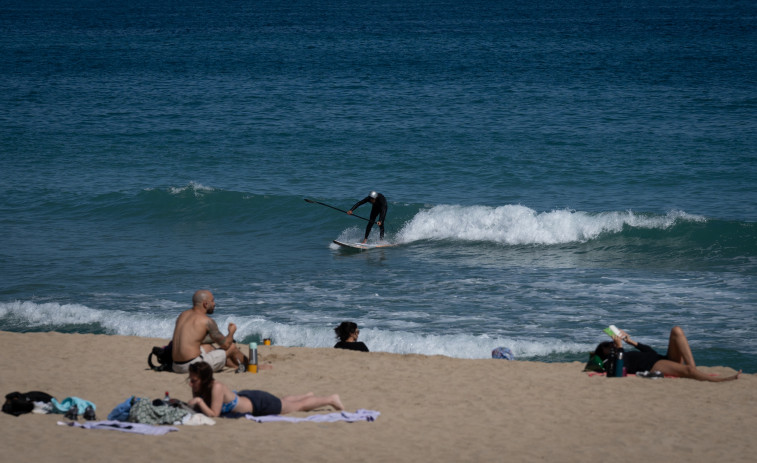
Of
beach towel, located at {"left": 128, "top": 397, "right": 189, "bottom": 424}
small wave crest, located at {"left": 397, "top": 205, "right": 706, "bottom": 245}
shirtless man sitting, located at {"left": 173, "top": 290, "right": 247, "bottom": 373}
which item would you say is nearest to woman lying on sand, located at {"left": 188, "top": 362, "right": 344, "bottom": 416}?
beach towel, located at {"left": 128, "top": 397, "right": 189, "bottom": 424}

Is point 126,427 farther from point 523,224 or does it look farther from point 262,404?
point 523,224

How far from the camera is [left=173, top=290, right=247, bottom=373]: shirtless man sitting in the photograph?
10148 mm

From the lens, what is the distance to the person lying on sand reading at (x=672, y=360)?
10688mm

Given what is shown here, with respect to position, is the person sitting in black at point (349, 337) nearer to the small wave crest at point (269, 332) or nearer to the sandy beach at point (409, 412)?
the sandy beach at point (409, 412)

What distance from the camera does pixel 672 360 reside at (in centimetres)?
1091

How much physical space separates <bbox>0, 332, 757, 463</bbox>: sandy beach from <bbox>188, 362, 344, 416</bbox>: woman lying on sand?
0.57 feet

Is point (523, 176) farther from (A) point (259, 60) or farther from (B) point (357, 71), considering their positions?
(A) point (259, 60)

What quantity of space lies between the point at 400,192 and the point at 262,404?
16828 mm

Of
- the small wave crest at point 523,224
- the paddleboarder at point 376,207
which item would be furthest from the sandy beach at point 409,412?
the small wave crest at point 523,224

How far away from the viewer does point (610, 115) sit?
3316 cm

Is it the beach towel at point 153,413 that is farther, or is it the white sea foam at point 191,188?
the white sea foam at point 191,188

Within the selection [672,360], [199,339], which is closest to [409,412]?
[199,339]

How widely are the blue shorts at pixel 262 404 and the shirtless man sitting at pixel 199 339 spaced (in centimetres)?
126

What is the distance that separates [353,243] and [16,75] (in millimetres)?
31915
